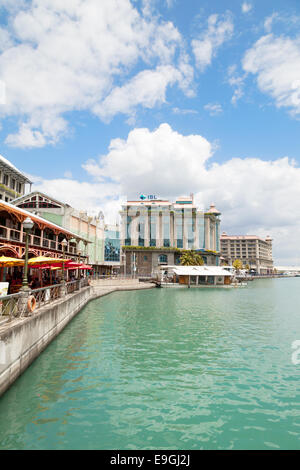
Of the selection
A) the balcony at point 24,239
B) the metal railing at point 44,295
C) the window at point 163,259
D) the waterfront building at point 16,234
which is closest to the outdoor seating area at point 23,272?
the metal railing at point 44,295

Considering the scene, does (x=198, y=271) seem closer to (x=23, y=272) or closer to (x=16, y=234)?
(x=16, y=234)

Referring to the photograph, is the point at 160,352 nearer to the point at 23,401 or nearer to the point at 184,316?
the point at 23,401

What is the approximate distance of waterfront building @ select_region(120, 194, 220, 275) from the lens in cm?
9871

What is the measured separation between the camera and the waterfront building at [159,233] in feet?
324

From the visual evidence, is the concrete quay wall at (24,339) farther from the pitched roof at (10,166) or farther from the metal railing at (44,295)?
the pitched roof at (10,166)

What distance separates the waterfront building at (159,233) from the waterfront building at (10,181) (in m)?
48.8

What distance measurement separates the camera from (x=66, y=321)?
20.9m

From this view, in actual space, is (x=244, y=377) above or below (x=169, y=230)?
below

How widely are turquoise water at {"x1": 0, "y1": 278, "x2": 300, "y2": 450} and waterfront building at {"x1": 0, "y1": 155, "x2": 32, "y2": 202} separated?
36419 millimetres

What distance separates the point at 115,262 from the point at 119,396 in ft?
242

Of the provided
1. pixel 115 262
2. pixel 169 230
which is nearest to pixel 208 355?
pixel 115 262

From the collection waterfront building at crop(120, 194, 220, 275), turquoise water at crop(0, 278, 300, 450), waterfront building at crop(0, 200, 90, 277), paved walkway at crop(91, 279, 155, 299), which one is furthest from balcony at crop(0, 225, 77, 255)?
waterfront building at crop(120, 194, 220, 275)

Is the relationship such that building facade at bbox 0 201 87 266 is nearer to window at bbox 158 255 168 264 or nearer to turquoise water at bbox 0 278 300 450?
turquoise water at bbox 0 278 300 450
